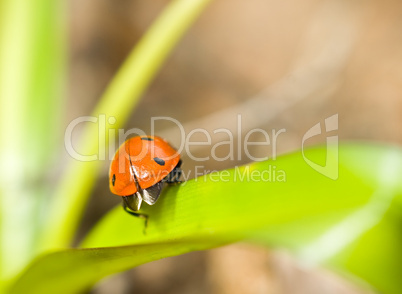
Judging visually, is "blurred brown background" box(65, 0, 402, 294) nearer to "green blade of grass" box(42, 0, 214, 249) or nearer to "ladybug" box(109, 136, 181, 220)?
"green blade of grass" box(42, 0, 214, 249)

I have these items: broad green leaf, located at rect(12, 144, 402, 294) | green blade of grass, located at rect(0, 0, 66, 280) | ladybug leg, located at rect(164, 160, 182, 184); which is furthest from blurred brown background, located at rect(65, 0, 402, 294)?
broad green leaf, located at rect(12, 144, 402, 294)

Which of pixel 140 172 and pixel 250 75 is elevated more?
pixel 250 75

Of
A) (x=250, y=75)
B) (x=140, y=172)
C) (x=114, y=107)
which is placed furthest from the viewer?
(x=250, y=75)

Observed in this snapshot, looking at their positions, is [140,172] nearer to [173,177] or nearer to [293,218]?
[173,177]

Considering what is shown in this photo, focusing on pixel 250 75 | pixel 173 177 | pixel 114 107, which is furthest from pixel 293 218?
pixel 250 75

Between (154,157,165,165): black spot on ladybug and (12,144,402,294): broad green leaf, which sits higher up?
(154,157,165,165): black spot on ladybug

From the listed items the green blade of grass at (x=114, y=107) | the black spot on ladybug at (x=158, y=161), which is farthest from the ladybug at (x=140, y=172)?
the green blade of grass at (x=114, y=107)

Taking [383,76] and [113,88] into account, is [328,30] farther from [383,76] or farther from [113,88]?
[113,88]

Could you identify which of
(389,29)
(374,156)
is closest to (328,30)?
(389,29)
